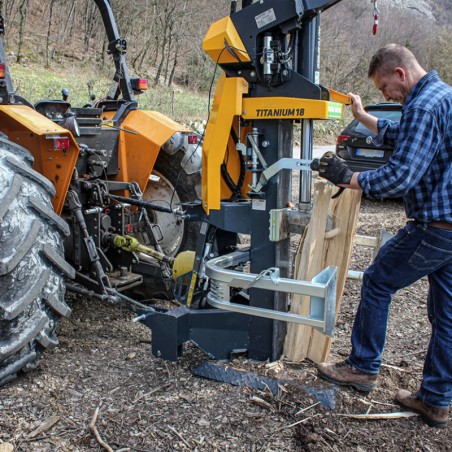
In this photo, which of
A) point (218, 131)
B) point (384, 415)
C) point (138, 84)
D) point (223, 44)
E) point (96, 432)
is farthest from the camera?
point (138, 84)

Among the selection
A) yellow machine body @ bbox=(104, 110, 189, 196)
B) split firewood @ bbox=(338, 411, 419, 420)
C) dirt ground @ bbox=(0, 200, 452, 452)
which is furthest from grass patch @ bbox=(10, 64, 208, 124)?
split firewood @ bbox=(338, 411, 419, 420)

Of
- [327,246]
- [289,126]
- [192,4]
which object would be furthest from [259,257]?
[192,4]

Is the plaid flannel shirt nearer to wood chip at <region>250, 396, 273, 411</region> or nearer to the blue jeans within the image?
the blue jeans

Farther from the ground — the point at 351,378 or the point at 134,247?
the point at 134,247

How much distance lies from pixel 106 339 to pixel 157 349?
0.60 metres

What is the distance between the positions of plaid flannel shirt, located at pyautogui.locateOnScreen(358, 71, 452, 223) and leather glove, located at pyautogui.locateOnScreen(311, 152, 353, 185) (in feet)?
0.21

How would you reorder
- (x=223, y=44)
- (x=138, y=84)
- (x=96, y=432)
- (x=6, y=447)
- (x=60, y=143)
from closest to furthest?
(x=6, y=447)
(x=96, y=432)
(x=223, y=44)
(x=60, y=143)
(x=138, y=84)

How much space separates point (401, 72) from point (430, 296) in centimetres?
115

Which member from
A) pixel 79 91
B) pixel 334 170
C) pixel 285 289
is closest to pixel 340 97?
pixel 334 170

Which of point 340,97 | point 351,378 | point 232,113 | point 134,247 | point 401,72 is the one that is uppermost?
point 401,72

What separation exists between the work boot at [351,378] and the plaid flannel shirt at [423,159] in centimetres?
89

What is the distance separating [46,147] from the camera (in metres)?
3.26

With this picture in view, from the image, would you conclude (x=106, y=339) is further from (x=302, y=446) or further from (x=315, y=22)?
(x=315, y=22)

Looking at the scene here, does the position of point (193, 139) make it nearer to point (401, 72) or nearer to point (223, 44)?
point (223, 44)
